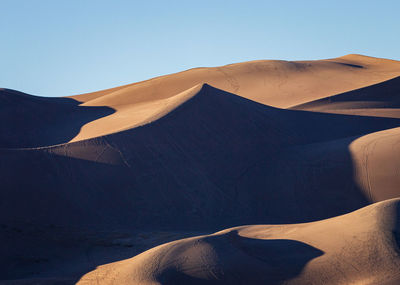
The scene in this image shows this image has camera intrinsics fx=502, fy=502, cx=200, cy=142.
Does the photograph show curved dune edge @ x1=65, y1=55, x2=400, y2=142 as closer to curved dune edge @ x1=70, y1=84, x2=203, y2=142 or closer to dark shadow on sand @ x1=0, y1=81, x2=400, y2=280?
curved dune edge @ x1=70, y1=84, x2=203, y2=142

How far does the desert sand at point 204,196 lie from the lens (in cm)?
659

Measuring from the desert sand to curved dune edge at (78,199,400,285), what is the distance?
20 millimetres

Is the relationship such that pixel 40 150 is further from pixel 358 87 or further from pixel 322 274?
pixel 358 87

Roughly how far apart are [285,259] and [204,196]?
4.64 m

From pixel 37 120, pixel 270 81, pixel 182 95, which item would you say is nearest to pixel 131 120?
pixel 182 95

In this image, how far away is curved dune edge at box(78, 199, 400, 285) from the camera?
626cm

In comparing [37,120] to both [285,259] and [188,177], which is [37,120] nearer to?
[188,177]

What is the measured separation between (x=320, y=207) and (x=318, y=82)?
40.9ft

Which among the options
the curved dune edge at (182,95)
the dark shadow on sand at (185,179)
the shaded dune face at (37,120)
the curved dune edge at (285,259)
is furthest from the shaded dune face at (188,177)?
the shaded dune face at (37,120)

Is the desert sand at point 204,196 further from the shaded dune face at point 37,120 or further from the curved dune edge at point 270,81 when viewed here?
the curved dune edge at point 270,81

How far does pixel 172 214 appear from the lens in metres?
10.6

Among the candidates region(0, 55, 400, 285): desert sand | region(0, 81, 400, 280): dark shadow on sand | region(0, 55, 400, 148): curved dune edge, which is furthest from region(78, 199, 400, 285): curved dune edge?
region(0, 55, 400, 148): curved dune edge

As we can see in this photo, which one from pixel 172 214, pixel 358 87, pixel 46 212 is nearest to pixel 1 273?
pixel 46 212

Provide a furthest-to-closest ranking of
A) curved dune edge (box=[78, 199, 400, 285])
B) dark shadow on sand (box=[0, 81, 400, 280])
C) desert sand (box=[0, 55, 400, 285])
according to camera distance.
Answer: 1. dark shadow on sand (box=[0, 81, 400, 280])
2. desert sand (box=[0, 55, 400, 285])
3. curved dune edge (box=[78, 199, 400, 285])
